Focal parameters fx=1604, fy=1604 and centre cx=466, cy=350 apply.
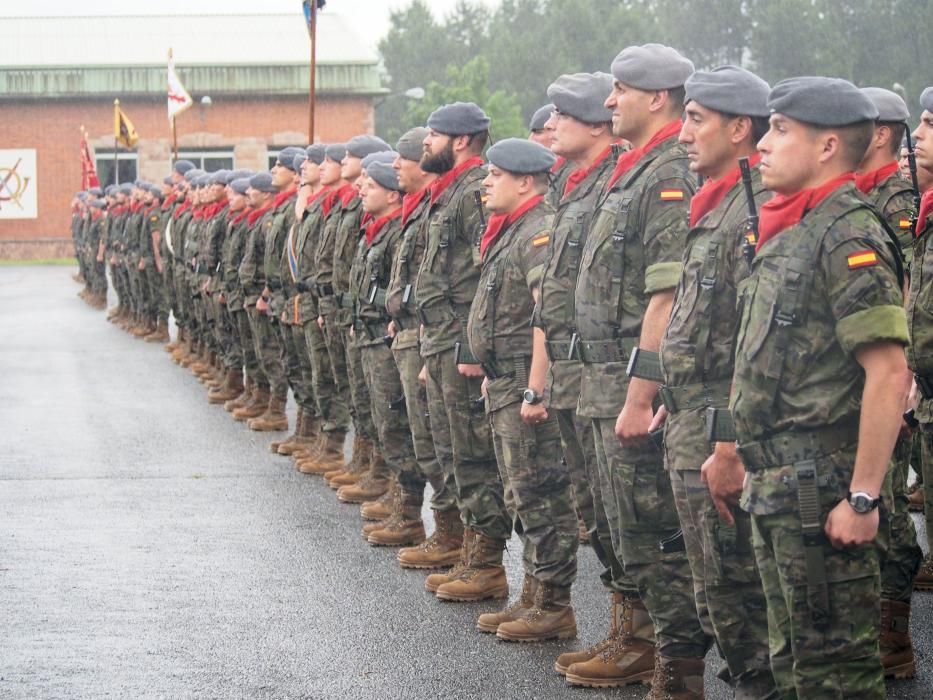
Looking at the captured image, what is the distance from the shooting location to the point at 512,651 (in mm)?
6762

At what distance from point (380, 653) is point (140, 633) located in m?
1.15

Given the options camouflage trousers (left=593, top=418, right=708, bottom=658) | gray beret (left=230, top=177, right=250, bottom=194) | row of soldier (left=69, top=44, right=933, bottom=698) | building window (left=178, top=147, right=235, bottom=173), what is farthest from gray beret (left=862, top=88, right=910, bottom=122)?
building window (left=178, top=147, right=235, bottom=173)

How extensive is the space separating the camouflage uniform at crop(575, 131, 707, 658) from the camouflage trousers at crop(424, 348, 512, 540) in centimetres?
170

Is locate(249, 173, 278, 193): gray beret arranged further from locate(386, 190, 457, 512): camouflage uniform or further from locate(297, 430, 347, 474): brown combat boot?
locate(386, 190, 457, 512): camouflage uniform

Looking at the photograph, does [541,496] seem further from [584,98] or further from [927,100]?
[927,100]

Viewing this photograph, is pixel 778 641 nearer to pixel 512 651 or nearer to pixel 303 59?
pixel 512 651

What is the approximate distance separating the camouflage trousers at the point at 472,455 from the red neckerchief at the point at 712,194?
254 centimetres

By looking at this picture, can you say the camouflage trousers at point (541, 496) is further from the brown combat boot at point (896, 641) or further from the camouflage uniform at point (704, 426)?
the camouflage uniform at point (704, 426)

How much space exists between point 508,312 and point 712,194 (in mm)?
2109

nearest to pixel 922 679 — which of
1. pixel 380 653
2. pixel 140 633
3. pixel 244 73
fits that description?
pixel 380 653

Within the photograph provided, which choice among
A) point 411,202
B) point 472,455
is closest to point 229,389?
point 411,202

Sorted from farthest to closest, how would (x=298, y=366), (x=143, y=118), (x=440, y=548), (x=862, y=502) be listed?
(x=143, y=118) → (x=298, y=366) → (x=440, y=548) → (x=862, y=502)

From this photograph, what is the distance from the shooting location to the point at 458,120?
8.05m

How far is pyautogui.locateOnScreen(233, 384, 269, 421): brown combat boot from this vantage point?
1457cm
